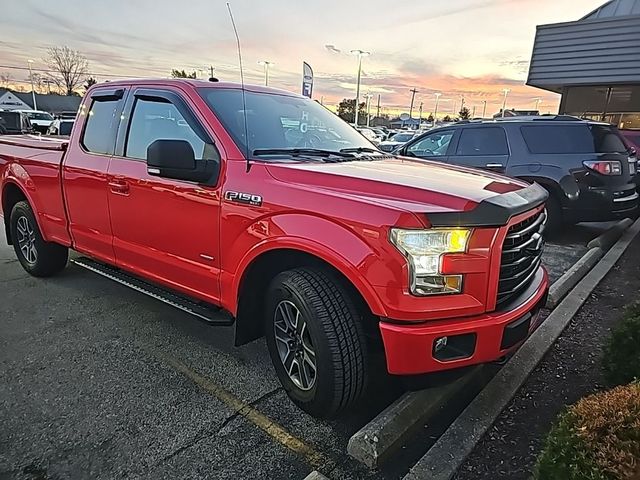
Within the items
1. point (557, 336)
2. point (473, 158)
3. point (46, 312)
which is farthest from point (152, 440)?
point (473, 158)

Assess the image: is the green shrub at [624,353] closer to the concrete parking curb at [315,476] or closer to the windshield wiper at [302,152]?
the concrete parking curb at [315,476]

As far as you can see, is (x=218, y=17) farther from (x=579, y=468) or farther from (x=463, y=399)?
(x=579, y=468)

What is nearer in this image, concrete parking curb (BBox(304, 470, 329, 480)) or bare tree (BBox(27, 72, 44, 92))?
concrete parking curb (BBox(304, 470, 329, 480))

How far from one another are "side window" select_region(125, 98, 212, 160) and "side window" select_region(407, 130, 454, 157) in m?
5.22

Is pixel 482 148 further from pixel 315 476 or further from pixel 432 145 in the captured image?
pixel 315 476

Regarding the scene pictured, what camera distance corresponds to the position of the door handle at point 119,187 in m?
3.57

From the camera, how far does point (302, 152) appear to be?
10.7 ft

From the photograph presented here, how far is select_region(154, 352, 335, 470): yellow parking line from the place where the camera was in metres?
2.40

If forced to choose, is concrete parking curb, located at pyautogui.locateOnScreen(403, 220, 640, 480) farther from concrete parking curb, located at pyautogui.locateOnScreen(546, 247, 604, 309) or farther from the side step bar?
the side step bar

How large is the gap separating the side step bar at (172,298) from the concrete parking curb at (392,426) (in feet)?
3.69

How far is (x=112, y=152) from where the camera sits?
12.5 feet

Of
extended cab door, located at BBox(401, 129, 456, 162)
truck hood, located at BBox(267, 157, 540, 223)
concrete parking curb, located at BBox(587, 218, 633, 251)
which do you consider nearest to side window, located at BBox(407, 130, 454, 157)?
extended cab door, located at BBox(401, 129, 456, 162)

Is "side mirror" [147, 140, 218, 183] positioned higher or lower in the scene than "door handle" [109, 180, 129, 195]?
higher

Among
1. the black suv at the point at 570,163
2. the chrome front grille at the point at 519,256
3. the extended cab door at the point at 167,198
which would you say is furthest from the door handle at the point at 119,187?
the black suv at the point at 570,163
